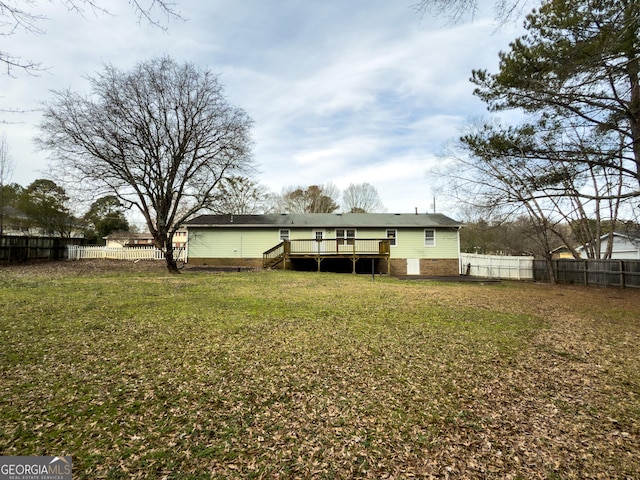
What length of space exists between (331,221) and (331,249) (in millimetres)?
3114

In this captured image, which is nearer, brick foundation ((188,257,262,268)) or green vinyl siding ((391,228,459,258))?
brick foundation ((188,257,262,268))

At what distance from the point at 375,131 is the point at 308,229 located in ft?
24.9

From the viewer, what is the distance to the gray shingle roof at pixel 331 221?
2108 cm

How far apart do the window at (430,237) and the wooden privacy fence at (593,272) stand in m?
6.69

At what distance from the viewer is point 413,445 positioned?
2617 mm

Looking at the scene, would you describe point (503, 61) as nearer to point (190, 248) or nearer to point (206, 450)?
point (206, 450)

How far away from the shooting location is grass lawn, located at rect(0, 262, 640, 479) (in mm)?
2404

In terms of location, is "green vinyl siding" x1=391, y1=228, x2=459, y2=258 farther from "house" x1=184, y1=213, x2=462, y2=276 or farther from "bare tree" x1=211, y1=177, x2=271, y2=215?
"bare tree" x1=211, y1=177, x2=271, y2=215

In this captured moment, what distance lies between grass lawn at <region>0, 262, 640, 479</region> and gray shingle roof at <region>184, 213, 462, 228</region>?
47.7 feet

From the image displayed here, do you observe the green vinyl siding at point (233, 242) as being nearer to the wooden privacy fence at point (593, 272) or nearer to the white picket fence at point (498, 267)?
the white picket fence at point (498, 267)

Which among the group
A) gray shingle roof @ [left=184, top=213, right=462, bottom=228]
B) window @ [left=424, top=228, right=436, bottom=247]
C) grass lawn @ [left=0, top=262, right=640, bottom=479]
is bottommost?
grass lawn @ [left=0, top=262, right=640, bottom=479]

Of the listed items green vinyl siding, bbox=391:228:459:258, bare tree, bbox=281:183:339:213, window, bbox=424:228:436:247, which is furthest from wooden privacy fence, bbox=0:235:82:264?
window, bbox=424:228:436:247

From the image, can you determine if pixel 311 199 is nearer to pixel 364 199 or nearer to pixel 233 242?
pixel 364 199

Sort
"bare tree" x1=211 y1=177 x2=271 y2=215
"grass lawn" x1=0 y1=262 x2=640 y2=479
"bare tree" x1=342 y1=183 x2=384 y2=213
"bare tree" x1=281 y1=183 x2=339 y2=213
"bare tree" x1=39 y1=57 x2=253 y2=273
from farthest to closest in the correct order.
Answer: "bare tree" x1=281 y1=183 x2=339 y2=213 < "bare tree" x1=342 y1=183 x2=384 y2=213 < "bare tree" x1=211 y1=177 x2=271 y2=215 < "bare tree" x1=39 y1=57 x2=253 y2=273 < "grass lawn" x1=0 y1=262 x2=640 y2=479
